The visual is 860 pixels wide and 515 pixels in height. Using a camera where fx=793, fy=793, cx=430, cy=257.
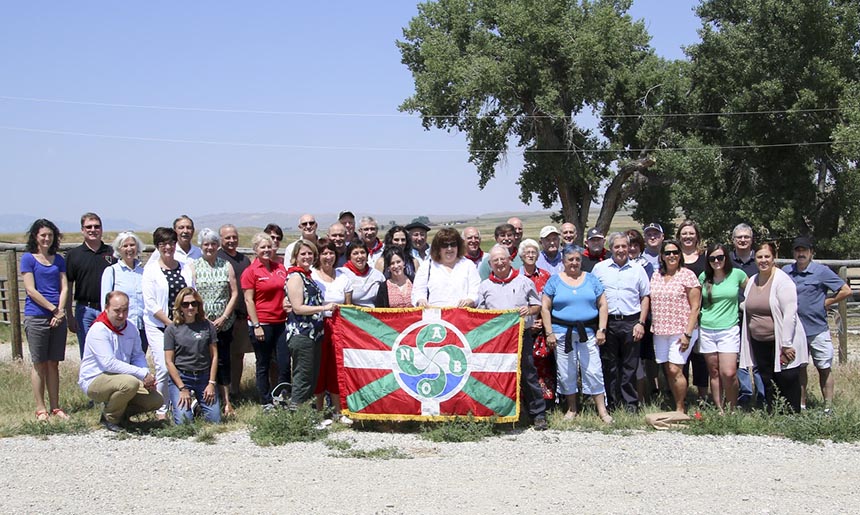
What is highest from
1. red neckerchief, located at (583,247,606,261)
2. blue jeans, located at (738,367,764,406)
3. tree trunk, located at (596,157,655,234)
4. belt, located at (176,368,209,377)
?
tree trunk, located at (596,157,655,234)

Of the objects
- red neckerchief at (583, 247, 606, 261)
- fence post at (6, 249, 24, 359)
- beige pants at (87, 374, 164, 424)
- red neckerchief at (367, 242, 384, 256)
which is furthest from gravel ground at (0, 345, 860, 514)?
fence post at (6, 249, 24, 359)

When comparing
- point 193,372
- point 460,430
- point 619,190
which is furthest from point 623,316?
point 619,190

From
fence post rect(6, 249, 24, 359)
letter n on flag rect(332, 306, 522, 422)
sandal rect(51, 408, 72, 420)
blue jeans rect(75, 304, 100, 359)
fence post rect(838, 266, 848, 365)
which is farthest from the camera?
fence post rect(6, 249, 24, 359)

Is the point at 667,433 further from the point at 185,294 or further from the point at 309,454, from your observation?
the point at 185,294

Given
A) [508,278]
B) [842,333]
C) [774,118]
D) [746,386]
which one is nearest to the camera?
[508,278]

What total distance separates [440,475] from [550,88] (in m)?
27.5

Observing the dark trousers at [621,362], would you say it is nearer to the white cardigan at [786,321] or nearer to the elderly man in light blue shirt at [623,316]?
the elderly man in light blue shirt at [623,316]

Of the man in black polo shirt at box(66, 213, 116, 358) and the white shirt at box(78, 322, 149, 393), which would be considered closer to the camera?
the white shirt at box(78, 322, 149, 393)

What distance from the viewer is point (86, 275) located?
328 inches

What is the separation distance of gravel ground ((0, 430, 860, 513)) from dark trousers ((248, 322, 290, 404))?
1.06m

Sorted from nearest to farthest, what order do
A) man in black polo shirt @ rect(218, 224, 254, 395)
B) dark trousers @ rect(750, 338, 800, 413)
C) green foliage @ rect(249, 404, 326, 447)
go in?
green foliage @ rect(249, 404, 326, 447) → dark trousers @ rect(750, 338, 800, 413) → man in black polo shirt @ rect(218, 224, 254, 395)

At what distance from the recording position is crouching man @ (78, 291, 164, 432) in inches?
292

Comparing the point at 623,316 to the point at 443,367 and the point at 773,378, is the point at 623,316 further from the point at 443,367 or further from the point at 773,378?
the point at 443,367

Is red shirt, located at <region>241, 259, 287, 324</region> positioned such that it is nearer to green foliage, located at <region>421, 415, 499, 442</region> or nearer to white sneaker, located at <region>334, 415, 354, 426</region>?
white sneaker, located at <region>334, 415, 354, 426</region>
